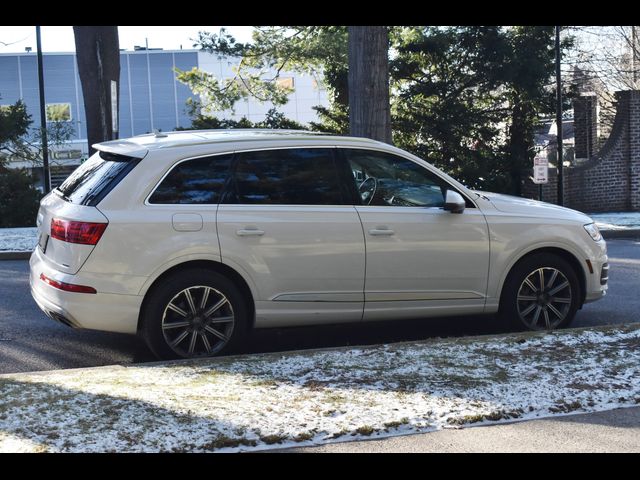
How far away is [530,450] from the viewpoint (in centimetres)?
481

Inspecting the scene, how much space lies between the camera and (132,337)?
797 centimetres

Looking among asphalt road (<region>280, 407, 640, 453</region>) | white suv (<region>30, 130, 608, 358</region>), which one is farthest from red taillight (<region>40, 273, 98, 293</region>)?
asphalt road (<region>280, 407, 640, 453</region>)

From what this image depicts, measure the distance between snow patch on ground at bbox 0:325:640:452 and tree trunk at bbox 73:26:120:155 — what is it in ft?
38.3

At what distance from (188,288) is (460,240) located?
225 cm

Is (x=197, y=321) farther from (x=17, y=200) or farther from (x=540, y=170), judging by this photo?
(x=17, y=200)

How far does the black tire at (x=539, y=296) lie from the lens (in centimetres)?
780

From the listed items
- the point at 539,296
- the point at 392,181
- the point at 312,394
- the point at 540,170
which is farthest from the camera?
the point at 540,170

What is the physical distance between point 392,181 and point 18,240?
408 inches

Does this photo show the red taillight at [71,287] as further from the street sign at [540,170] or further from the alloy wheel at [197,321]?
the street sign at [540,170]

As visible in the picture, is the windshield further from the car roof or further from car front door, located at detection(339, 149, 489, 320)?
car front door, located at detection(339, 149, 489, 320)

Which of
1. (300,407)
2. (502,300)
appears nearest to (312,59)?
(502,300)

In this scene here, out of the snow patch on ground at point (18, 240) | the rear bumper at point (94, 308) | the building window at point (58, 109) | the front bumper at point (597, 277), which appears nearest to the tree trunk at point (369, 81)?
the snow patch on ground at point (18, 240)

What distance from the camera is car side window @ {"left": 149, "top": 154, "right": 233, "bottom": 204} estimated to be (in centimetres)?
695

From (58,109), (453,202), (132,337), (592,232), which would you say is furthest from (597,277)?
(58,109)
